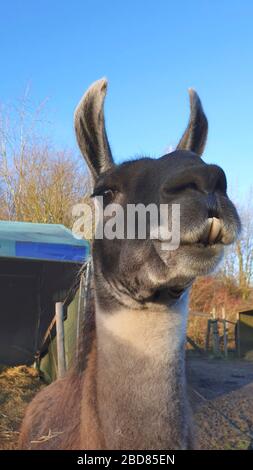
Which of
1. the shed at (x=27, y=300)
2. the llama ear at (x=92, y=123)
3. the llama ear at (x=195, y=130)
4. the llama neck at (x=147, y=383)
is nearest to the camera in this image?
the llama neck at (x=147, y=383)

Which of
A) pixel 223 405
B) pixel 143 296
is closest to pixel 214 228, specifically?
pixel 143 296

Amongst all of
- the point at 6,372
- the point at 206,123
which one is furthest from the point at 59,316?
the point at 206,123

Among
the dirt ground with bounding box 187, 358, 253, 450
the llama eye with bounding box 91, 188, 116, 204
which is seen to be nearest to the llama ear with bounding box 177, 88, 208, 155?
the llama eye with bounding box 91, 188, 116, 204

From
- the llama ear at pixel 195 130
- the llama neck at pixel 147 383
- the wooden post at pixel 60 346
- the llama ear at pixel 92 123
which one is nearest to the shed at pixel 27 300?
the wooden post at pixel 60 346

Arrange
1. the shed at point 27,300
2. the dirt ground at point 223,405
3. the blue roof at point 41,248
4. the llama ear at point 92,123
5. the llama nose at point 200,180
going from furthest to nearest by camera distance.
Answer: the shed at point 27,300 → the blue roof at point 41,248 → the dirt ground at point 223,405 → the llama ear at point 92,123 → the llama nose at point 200,180

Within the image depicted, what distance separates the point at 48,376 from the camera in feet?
→ 31.2

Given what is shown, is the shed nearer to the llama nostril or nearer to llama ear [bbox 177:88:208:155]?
llama ear [bbox 177:88:208:155]

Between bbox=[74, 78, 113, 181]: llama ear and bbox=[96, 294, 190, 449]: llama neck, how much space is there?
0.92 meters

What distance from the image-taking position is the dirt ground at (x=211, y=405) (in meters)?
6.48

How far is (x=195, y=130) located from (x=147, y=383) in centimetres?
155

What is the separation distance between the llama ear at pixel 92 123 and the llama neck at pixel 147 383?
0.92 m

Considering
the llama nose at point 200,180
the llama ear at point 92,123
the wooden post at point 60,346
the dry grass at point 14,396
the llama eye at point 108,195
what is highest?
the llama ear at point 92,123

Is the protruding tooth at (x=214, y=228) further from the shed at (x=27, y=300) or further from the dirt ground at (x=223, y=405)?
the shed at (x=27, y=300)

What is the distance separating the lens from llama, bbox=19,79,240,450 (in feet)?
6.18
